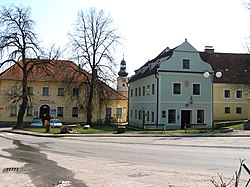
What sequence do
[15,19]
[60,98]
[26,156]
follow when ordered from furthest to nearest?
1. [60,98]
2. [15,19]
3. [26,156]

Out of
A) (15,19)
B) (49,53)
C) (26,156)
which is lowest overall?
(26,156)

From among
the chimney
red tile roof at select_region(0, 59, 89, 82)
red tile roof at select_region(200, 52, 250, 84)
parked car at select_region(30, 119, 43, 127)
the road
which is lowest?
the road

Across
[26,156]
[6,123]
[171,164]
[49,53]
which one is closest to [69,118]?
[6,123]

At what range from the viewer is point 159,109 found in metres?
41.0

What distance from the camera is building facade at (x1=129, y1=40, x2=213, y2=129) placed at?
41344mm

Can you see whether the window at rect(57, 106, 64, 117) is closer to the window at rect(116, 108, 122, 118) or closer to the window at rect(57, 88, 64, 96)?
the window at rect(57, 88, 64, 96)

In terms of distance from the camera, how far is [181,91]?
138 feet

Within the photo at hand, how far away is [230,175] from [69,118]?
47374mm

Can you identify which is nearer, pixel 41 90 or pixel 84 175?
pixel 84 175

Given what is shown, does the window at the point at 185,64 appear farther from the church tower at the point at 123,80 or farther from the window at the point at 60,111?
the church tower at the point at 123,80

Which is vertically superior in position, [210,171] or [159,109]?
[159,109]

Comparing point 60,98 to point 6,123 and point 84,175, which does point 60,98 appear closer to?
point 6,123

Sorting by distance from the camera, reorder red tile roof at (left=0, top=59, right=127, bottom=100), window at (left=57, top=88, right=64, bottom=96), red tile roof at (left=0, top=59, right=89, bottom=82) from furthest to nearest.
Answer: window at (left=57, top=88, right=64, bottom=96), red tile roof at (left=0, top=59, right=89, bottom=82), red tile roof at (left=0, top=59, right=127, bottom=100)

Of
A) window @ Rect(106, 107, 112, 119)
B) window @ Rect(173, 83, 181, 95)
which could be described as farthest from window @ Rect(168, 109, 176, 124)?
window @ Rect(106, 107, 112, 119)
